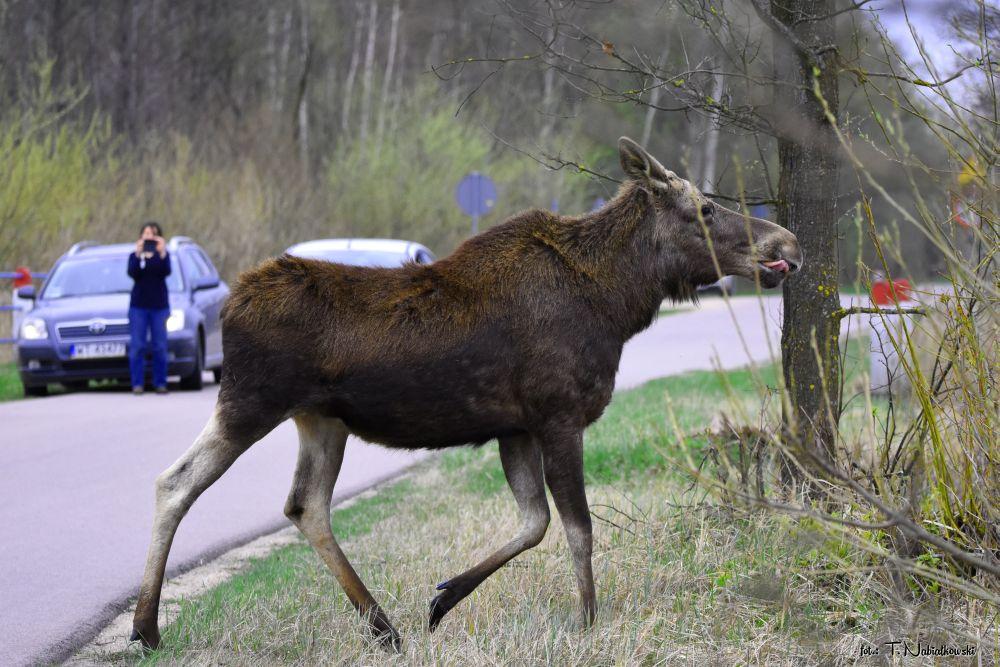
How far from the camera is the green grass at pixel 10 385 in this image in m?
17.0

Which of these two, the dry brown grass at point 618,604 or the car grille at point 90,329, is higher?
the dry brown grass at point 618,604

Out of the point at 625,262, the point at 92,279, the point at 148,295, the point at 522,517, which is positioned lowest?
the point at 92,279

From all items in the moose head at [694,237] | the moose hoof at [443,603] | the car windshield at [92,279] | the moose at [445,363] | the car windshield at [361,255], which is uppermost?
the moose head at [694,237]

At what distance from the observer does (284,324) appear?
5496 millimetres

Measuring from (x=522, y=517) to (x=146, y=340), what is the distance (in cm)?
1174

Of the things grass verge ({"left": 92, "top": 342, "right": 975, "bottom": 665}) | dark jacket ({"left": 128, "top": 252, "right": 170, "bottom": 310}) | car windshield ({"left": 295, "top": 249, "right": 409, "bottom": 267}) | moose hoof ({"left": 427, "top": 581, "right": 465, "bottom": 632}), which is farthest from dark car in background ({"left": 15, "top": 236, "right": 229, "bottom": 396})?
moose hoof ({"left": 427, "top": 581, "right": 465, "bottom": 632})

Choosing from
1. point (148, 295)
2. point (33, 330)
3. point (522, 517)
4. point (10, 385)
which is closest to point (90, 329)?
point (33, 330)

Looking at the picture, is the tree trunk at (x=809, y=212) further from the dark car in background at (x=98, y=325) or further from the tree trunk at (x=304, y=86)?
the tree trunk at (x=304, y=86)

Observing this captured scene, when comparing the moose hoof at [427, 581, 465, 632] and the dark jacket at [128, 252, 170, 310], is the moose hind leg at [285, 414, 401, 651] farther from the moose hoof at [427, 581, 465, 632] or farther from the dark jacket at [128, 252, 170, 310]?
the dark jacket at [128, 252, 170, 310]

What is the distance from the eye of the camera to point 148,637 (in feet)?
18.0

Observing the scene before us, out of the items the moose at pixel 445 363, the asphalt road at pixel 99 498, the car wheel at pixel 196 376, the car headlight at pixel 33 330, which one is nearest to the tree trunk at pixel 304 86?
the car wheel at pixel 196 376

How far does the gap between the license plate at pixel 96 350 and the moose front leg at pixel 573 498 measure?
12.4m

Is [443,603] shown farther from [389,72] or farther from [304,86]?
[389,72]

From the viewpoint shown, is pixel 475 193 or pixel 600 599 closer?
pixel 600 599
